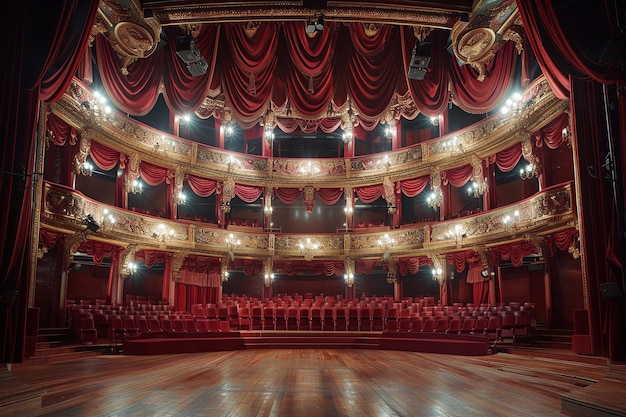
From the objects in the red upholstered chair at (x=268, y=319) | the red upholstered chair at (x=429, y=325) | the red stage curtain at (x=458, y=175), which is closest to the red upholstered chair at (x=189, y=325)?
the red upholstered chair at (x=268, y=319)

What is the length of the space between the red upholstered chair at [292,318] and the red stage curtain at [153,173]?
660 cm

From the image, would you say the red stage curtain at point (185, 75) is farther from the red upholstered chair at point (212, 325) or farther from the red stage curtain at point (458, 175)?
the red stage curtain at point (458, 175)

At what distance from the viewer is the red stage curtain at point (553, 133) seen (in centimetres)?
1246

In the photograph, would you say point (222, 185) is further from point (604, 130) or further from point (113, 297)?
point (604, 130)

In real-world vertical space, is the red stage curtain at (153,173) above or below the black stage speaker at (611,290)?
above

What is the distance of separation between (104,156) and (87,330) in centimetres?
622

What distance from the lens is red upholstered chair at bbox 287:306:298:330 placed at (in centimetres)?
1475

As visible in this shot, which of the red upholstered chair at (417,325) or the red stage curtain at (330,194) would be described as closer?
the red upholstered chair at (417,325)

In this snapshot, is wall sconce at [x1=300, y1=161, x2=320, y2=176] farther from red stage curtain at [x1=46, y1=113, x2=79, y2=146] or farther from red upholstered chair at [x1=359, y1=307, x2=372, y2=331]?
red stage curtain at [x1=46, y1=113, x2=79, y2=146]

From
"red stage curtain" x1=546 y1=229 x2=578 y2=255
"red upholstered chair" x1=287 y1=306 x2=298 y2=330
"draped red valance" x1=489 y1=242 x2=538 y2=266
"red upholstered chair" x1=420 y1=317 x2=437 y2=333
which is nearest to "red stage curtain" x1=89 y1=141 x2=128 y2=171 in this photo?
"red upholstered chair" x1=287 y1=306 x2=298 y2=330

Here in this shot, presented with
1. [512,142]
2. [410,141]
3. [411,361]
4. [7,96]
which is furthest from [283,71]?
[410,141]

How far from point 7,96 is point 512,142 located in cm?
1337

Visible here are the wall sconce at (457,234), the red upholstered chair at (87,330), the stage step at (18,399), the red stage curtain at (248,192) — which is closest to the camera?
the stage step at (18,399)

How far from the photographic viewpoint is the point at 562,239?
513 inches
